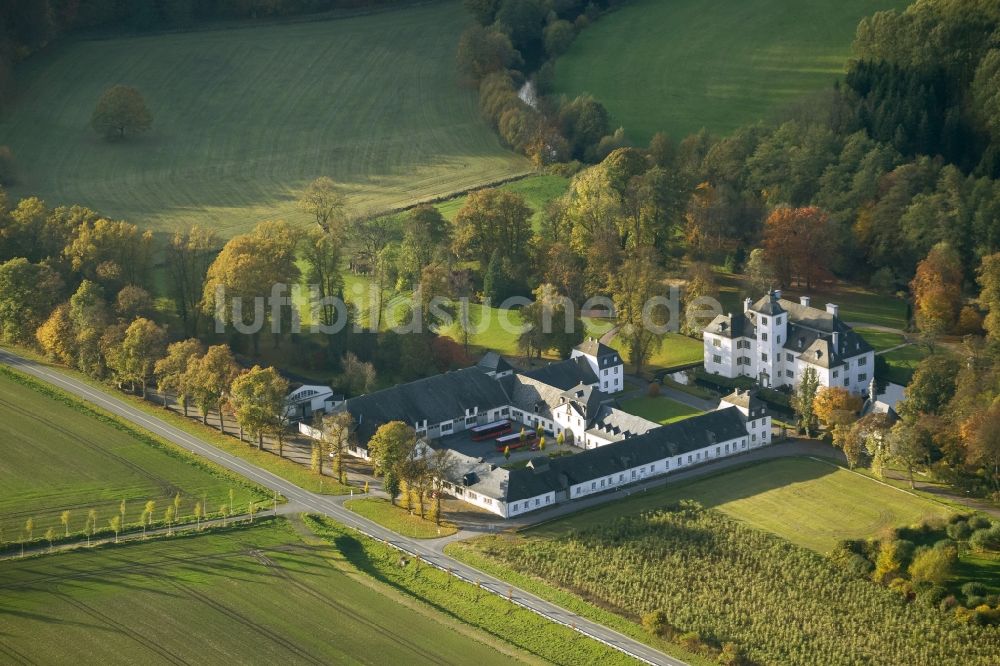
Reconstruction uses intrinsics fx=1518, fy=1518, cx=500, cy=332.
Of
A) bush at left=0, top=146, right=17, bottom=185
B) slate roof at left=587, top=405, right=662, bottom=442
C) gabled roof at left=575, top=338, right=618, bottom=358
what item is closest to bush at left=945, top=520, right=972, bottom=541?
slate roof at left=587, top=405, right=662, bottom=442

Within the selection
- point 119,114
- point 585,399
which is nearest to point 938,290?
point 585,399

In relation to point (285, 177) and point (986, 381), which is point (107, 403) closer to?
point (285, 177)

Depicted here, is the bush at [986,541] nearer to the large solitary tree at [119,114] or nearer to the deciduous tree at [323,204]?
the deciduous tree at [323,204]

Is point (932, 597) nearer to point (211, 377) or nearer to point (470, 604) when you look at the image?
point (470, 604)

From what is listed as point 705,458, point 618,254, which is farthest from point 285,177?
point 705,458

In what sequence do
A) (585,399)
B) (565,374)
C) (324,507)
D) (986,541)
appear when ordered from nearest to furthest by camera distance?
(986,541)
(324,507)
(585,399)
(565,374)

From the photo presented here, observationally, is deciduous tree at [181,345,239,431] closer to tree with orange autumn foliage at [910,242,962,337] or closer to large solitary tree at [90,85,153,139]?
tree with orange autumn foliage at [910,242,962,337]

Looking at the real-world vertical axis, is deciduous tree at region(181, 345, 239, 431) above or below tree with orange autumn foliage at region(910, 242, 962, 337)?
below
